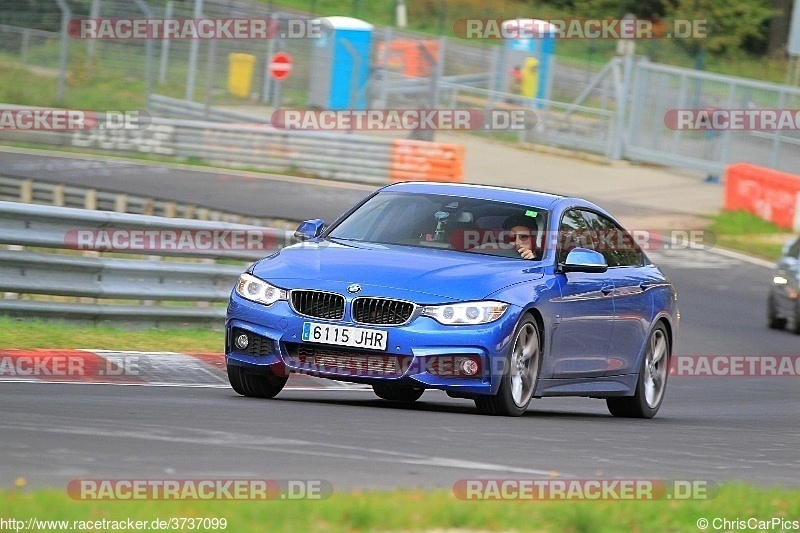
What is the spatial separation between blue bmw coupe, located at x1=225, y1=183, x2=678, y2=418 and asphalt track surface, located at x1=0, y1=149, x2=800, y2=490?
25 cm

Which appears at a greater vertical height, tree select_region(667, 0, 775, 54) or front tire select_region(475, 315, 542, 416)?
tree select_region(667, 0, 775, 54)

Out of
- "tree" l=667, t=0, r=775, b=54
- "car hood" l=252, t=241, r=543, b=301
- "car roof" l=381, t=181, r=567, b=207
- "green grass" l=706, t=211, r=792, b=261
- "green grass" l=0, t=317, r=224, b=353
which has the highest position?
"tree" l=667, t=0, r=775, b=54

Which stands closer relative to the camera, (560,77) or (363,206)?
(363,206)

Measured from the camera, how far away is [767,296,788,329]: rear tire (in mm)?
20344

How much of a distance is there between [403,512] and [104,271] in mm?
7738

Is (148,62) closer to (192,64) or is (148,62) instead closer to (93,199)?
A: (192,64)

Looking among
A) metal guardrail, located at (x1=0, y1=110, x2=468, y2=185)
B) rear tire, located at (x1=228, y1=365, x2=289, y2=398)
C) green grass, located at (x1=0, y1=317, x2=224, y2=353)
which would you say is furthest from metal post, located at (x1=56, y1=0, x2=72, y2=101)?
rear tire, located at (x1=228, y1=365, x2=289, y2=398)

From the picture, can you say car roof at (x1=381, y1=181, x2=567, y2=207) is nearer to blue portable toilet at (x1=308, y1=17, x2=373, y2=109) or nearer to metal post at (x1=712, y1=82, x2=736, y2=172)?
blue portable toilet at (x1=308, y1=17, x2=373, y2=109)

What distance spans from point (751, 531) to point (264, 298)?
4.33 metres

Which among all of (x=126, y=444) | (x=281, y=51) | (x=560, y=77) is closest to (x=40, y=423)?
(x=126, y=444)

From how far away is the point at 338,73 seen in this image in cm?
3734

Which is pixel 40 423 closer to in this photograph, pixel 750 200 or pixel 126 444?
pixel 126 444

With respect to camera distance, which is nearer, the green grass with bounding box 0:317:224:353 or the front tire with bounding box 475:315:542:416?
the front tire with bounding box 475:315:542:416

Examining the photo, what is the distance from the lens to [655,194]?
3478cm
